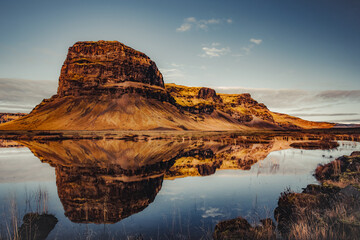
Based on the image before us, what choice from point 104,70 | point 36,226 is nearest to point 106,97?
point 104,70

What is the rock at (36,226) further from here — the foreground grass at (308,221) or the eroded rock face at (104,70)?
the eroded rock face at (104,70)

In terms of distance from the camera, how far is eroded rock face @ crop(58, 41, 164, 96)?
485 feet

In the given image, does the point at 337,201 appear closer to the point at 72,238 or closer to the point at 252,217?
the point at 252,217

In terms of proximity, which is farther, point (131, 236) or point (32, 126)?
point (32, 126)

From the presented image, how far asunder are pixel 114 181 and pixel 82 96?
144130mm

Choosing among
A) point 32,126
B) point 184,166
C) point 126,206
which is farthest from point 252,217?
point 32,126

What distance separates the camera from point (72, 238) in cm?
603

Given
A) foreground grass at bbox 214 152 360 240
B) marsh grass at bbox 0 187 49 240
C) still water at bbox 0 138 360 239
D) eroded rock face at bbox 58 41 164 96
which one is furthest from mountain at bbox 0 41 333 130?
foreground grass at bbox 214 152 360 240

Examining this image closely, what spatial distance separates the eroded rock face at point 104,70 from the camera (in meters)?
148

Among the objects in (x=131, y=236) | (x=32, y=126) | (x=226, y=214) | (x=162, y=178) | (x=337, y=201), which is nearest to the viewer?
(x=131, y=236)

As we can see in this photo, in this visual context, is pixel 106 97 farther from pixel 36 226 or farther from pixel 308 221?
pixel 308 221

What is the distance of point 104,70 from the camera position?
156375mm

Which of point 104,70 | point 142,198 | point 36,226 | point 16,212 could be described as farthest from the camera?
point 104,70

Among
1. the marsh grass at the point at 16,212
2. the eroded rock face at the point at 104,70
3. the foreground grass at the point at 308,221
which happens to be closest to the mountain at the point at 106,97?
the eroded rock face at the point at 104,70
